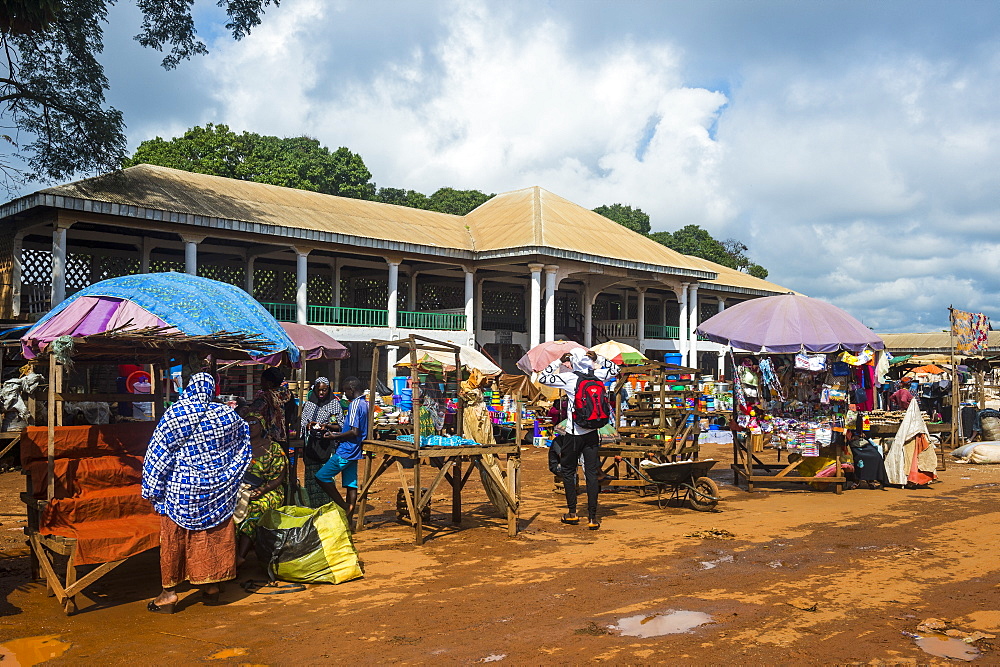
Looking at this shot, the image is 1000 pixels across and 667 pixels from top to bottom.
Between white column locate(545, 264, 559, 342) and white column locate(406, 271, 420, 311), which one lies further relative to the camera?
white column locate(406, 271, 420, 311)

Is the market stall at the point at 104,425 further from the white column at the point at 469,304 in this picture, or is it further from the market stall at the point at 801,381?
the white column at the point at 469,304

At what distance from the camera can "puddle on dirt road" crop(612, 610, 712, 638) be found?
483cm

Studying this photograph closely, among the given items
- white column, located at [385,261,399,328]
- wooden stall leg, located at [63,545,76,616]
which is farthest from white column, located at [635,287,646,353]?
wooden stall leg, located at [63,545,76,616]

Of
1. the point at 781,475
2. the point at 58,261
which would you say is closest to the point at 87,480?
the point at 781,475

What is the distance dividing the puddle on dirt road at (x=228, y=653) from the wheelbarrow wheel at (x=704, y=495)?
Result: 6.26 meters

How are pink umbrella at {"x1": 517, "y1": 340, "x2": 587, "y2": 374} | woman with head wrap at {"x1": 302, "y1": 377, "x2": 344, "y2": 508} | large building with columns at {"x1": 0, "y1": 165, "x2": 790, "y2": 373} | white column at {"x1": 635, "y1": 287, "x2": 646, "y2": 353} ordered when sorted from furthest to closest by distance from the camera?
1. white column at {"x1": 635, "y1": 287, "x2": 646, "y2": 353}
2. pink umbrella at {"x1": 517, "y1": 340, "x2": 587, "y2": 374}
3. large building with columns at {"x1": 0, "y1": 165, "x2": 790, "y2": 373}
4. woman with head wrap at {"x1": 302, "y1": 377, "x2": 344, "y2": 508}

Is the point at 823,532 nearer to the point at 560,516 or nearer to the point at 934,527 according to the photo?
the point at 934,527

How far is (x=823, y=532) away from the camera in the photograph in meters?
8.12

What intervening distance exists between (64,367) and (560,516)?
5.28m

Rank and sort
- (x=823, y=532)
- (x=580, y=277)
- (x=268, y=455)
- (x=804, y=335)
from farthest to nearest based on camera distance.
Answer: (x=580, y=277) < (x=804, y=335) < (x=823, y=532) < (x=268, y=455)

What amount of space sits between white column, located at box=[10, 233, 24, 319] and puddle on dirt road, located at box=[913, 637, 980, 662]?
17.5 metres

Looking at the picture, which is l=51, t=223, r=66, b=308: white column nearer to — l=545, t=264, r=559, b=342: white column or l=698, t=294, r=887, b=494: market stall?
l=545, t=264, r=559, b=342: white column

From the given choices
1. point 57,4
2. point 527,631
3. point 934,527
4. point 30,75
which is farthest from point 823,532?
point 30,75

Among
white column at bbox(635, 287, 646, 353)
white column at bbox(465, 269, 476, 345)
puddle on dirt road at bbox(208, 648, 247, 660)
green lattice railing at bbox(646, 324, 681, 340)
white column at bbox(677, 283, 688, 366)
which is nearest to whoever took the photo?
puddle on dirt road at bbox(208, 648, 247, 660)
